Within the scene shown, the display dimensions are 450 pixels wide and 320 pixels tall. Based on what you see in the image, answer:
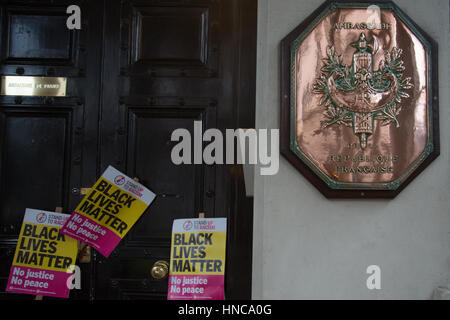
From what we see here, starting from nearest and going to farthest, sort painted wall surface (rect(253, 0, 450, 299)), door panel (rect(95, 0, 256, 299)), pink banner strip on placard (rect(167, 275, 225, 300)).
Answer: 1. painted wall surface (rect(253, 0, 450, 299))
2. pink banner strip on placard (rect(167, 275, 225, 300))
3. door panel (rect(95, 0, 256, 299))

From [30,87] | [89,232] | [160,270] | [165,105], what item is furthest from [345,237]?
[30,87]

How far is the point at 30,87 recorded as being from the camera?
2338 mm

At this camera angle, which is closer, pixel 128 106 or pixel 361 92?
pixel 361 92

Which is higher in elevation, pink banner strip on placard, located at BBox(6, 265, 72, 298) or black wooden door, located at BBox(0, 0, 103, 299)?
black wooden door, located at BBox(0, 0, 103, 299)

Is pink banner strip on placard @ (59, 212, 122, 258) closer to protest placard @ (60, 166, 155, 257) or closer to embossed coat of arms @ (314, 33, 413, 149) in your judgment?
protest placard @ (60, 166, 155, 257)

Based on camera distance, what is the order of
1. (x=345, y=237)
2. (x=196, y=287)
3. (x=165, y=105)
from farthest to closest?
(x=165, y=105), (x=196, y=287), (x=345, y=237)

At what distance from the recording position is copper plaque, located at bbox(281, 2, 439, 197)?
6.16 feet

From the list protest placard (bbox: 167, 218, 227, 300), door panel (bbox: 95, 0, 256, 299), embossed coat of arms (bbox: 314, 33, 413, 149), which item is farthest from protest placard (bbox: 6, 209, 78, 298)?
embossed coat of arms (bbox: 314, 33, 413, 149)

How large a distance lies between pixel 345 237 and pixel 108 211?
128 centimetres

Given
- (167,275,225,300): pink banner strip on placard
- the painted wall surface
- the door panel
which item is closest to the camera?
the painted wall surface

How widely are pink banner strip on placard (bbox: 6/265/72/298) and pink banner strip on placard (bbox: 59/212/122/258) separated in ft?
0.76

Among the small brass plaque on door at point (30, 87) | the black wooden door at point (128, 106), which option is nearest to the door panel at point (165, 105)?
the black wooden door at point (128, 106)

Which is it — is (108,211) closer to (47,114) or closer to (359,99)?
(47,114)
